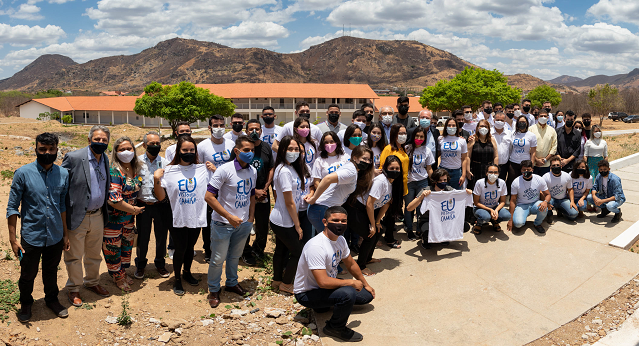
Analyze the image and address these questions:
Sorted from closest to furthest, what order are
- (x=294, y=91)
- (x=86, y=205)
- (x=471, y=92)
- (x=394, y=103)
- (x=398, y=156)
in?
(x=86, y=205) → (x=398, y=156) → (x=471, y=92) → (x=294, y=91) → (x=394, y=103)

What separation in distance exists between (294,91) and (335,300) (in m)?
56.6

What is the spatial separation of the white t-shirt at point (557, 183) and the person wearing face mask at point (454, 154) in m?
1.57

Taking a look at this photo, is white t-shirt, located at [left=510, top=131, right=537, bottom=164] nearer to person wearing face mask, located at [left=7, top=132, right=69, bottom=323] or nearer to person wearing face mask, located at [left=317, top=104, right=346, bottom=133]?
person wearing face mask, located at [left=317, top=104, right=346, bottom=133]

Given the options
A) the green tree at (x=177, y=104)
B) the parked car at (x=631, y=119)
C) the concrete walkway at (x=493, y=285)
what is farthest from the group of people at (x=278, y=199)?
the parked car at (x=631, y=119)

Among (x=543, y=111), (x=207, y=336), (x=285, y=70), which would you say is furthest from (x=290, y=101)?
(x=285, y=70)

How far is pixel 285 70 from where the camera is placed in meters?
181

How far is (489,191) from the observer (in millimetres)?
6840

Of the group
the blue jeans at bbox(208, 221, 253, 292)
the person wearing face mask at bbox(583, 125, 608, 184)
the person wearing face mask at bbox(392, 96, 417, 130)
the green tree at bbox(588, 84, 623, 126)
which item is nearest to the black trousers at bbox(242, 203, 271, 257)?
the blue jeans at bbox(208, 221, 253, 292)

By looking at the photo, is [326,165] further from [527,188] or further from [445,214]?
[527,188]

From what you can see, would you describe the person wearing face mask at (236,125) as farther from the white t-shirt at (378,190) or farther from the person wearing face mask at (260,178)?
the white t-shirt at (378,190)

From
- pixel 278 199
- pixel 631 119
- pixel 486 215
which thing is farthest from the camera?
pixel 631 119

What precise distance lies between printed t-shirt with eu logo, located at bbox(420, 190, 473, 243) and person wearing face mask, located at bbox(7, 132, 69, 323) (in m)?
4.73

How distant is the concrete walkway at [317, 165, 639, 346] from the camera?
15.0ft

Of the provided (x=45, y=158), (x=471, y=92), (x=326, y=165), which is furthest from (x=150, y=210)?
(x=471, y=92)
